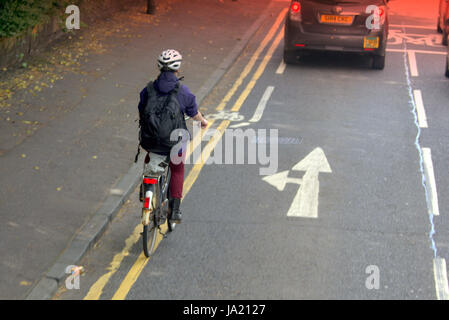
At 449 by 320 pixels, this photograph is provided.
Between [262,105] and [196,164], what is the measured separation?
3.13 meters

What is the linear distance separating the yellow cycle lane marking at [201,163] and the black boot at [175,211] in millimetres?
326

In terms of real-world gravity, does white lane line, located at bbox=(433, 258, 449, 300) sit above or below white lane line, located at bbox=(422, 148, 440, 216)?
below

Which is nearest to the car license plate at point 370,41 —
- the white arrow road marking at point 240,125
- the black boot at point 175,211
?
the white arrow road marking at point 240,125

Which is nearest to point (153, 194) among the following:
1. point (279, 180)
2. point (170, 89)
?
point (170, 89)

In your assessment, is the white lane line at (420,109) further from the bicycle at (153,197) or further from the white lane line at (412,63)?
the bicycle at (153,197)

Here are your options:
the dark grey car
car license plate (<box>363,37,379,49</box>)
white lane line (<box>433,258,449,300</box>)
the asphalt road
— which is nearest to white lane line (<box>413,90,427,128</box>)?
the asphalt road

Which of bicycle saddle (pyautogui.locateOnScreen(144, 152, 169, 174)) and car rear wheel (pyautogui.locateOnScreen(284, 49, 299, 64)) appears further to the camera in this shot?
car rear wheel (pyautogui.locateOnScreen(284, 49, 299, 64))

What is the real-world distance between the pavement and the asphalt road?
1.16 ft

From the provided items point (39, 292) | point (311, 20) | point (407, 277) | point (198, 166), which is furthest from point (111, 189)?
point (311, 20)

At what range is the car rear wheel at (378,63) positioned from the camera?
1490 centimetres

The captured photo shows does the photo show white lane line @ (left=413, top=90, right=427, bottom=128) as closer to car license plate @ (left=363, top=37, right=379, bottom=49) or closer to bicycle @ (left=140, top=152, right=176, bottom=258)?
car license plate @ (left=363, top=37, right=379, bottom=49)

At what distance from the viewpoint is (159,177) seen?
6965 millimetres

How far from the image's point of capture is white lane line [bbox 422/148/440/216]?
27.5 feet

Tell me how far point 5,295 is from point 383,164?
5667mm
